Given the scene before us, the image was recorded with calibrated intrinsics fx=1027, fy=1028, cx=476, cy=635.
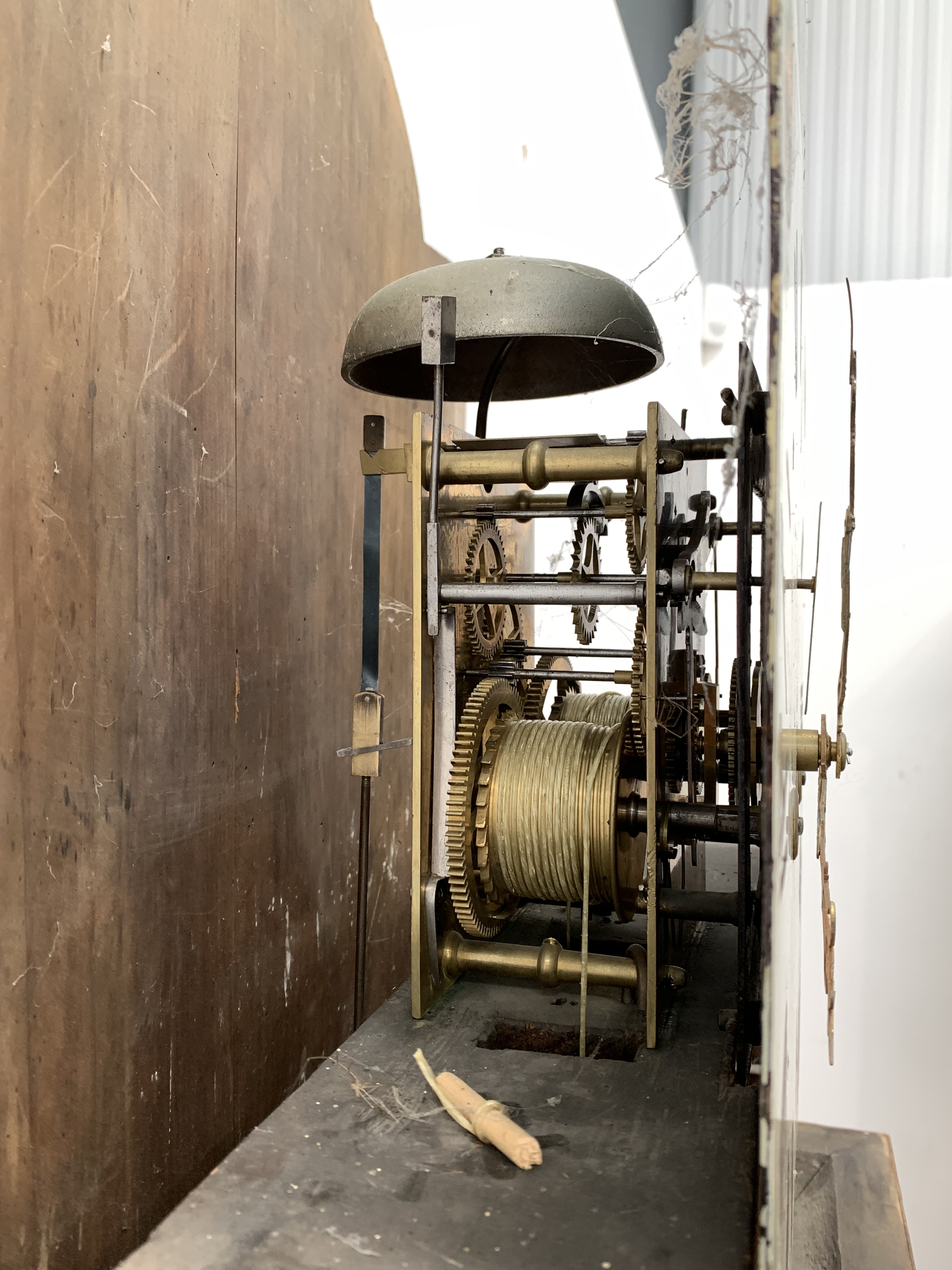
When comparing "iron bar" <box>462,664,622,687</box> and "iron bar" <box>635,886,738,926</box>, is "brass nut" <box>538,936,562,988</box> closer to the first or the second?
"iron bar" <box>635,886,738,926</box>

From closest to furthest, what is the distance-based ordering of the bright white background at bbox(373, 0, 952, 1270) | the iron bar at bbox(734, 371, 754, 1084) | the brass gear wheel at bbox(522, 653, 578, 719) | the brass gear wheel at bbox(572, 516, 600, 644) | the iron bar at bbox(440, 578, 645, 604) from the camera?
the iron bar at bbox(734, 371, 754, 1084) → the iron bar at bbox(440, 578, 645, 604) → the brass gear wheel at bbox(572, 516, 600, 644) → the brass gear wheel at bbox(522, 653, 578, 719) → the bright white background at bbox(373, 0, 952, 1270)

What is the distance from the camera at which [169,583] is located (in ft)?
6.04

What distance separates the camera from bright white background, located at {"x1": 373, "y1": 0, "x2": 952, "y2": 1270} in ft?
10.3

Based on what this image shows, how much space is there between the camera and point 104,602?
1670 millimetres

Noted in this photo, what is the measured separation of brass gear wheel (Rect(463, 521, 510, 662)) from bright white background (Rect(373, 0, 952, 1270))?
1.26 metres

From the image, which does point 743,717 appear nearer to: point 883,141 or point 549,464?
point 549,464

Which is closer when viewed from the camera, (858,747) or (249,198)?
(249,198)

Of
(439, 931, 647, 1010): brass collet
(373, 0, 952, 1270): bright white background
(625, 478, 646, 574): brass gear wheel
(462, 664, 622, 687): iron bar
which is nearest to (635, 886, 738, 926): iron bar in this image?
(439, 931, 647, 1010): brass collet

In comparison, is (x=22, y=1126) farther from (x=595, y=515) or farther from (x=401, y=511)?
(x=401, y=511)

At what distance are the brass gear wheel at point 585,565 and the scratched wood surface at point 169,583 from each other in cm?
64

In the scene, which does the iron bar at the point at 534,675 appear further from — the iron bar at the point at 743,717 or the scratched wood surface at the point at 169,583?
the scratched wood surface at the point at 169,583

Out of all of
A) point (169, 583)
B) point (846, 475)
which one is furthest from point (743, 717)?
point (846, 475)

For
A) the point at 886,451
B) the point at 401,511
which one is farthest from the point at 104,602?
the point at 886,451

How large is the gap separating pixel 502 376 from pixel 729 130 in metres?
1.28
